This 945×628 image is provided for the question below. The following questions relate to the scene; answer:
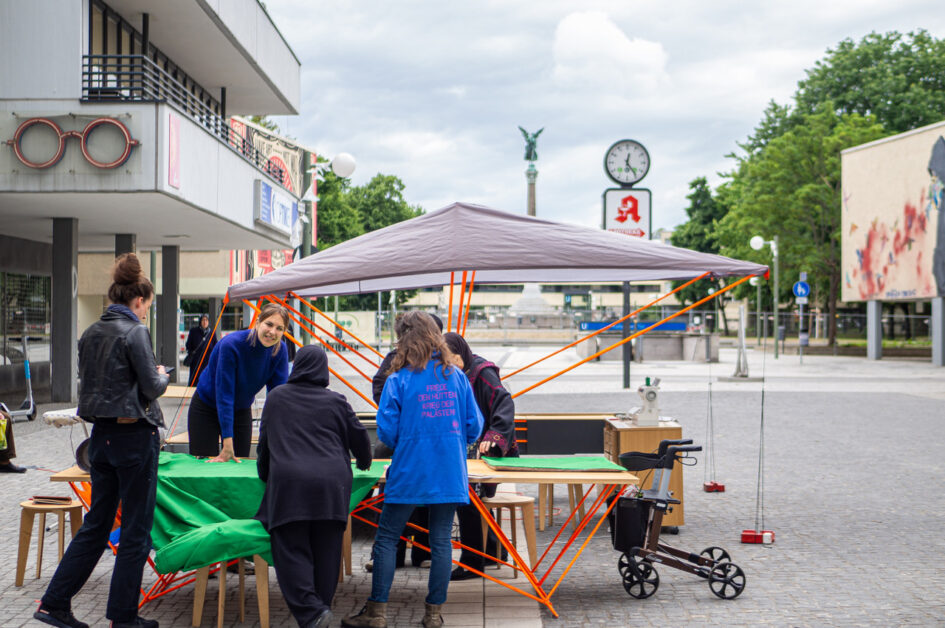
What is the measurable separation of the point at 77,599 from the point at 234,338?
73.7 inches

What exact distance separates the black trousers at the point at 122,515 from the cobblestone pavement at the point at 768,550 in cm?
46

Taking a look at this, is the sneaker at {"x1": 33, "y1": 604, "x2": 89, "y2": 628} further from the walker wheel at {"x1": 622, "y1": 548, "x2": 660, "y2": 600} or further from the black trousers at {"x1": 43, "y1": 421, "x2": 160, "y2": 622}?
the walker wheel at {"x1": 622, "y1": 548, "x2": 660, "y2": 600}

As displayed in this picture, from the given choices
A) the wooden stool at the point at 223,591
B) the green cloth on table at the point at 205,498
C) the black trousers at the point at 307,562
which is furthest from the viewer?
the green cloth on table at the point at 205,498

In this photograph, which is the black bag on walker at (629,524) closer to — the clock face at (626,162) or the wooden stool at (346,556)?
the wooden stool at (346,556)

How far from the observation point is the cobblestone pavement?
5.21 m

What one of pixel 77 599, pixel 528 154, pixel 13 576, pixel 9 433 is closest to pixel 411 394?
pixel 77 599

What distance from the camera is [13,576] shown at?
5883mm

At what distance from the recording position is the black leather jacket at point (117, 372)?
4.55 m

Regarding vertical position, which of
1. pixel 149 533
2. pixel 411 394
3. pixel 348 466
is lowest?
pixel 149 533

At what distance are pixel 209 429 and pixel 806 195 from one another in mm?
42001

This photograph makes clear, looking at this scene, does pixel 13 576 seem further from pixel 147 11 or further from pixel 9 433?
pixel 147 11

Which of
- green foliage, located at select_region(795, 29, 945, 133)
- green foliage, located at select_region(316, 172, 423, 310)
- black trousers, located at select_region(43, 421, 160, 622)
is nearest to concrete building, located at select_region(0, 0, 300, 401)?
black trousers, located at select_region(43, 421, 160, 622)

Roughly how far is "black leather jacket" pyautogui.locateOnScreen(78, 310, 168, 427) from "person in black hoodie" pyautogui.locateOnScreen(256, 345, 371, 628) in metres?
0.64

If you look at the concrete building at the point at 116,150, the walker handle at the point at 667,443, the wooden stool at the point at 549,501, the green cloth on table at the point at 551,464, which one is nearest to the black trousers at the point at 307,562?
the green cloth on table at the point at 551,464
